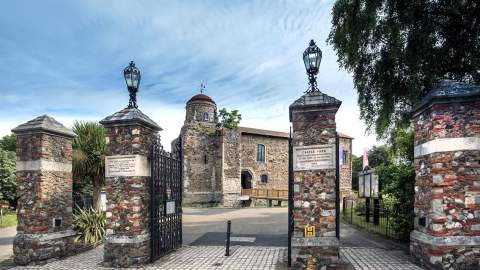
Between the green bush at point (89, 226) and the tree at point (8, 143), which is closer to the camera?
the green bush at point (89, 226)

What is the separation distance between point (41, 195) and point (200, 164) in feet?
70.6

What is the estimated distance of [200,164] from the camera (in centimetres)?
2917

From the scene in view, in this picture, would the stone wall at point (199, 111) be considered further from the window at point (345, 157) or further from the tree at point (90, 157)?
the tree at point (90, 157)

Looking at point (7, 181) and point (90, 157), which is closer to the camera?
point (90, 157)

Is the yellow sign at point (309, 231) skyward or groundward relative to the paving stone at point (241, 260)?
skyward

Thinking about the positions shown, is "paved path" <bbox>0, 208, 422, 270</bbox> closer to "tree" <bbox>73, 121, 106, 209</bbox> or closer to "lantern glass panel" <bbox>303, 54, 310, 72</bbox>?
"tree" <bbox>73, 121, 106, 209</bbox>

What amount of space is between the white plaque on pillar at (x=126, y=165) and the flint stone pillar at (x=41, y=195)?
1.95 m

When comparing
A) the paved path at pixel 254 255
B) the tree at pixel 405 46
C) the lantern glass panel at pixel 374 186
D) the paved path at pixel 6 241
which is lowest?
the paved path at pixel 6 241

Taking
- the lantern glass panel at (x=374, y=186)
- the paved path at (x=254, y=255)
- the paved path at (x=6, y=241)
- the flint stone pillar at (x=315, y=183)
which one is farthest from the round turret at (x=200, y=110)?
the flint stone pillar at (x=315, y=183)

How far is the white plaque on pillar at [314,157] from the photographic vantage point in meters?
6.41

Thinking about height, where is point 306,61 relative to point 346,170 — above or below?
above

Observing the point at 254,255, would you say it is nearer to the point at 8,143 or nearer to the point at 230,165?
the point at 230,165

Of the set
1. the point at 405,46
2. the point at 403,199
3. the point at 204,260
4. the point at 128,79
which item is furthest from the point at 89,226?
the point at 405,46

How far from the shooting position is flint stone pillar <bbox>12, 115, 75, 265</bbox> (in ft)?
24.8
